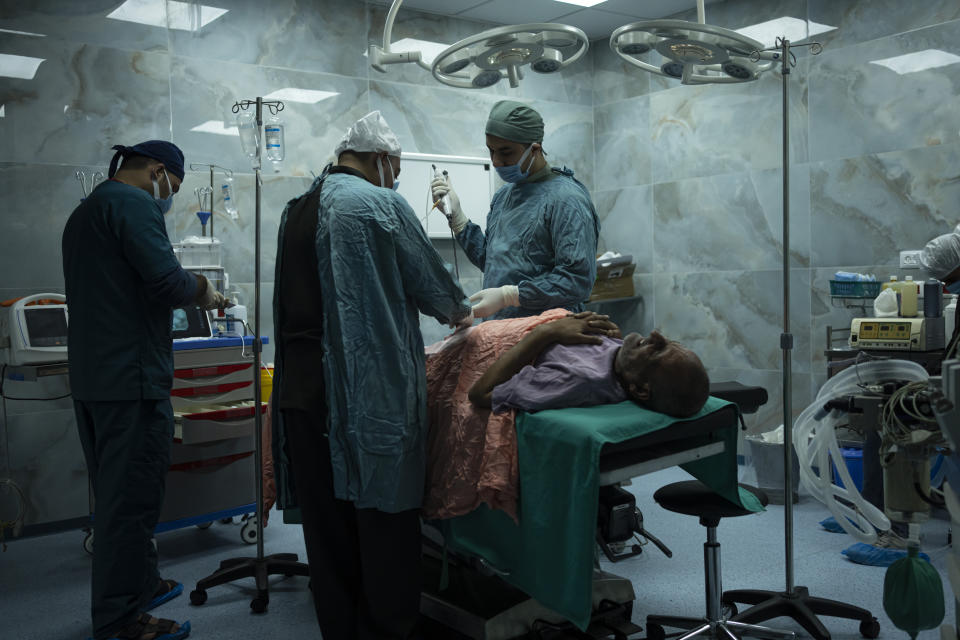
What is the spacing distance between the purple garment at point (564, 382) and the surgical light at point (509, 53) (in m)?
0.92

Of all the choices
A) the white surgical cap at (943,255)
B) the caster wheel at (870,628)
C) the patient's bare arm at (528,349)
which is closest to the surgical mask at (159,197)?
the patient's bare arm at (528,349)

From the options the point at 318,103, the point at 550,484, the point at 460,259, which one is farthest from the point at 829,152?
the point at 550,484

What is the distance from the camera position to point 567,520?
199 centimetres

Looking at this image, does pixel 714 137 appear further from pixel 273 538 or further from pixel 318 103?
pixel 273 538

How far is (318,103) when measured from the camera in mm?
4797

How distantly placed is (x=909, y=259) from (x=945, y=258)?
6.18ft

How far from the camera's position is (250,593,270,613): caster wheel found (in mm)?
2987

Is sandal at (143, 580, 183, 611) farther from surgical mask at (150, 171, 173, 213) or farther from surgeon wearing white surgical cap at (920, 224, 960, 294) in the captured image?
surgeon wearing white surgical cap at (920, 224, 960, 294)

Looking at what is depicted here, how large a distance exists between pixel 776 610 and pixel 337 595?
140 centimetres

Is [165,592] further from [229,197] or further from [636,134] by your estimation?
[636,134]

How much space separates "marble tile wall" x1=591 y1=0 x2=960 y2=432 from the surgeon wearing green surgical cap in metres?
2.30

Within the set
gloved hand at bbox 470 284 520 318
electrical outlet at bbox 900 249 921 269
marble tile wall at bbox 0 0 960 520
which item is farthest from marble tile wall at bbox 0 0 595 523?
electrical outlet at bbox 900 249 921 269

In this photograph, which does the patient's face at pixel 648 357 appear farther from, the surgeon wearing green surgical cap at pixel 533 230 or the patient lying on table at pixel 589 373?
the surgeon wearing green surgical cap at pixel 533 230

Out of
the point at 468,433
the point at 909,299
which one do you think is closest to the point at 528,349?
the point at 468,433
